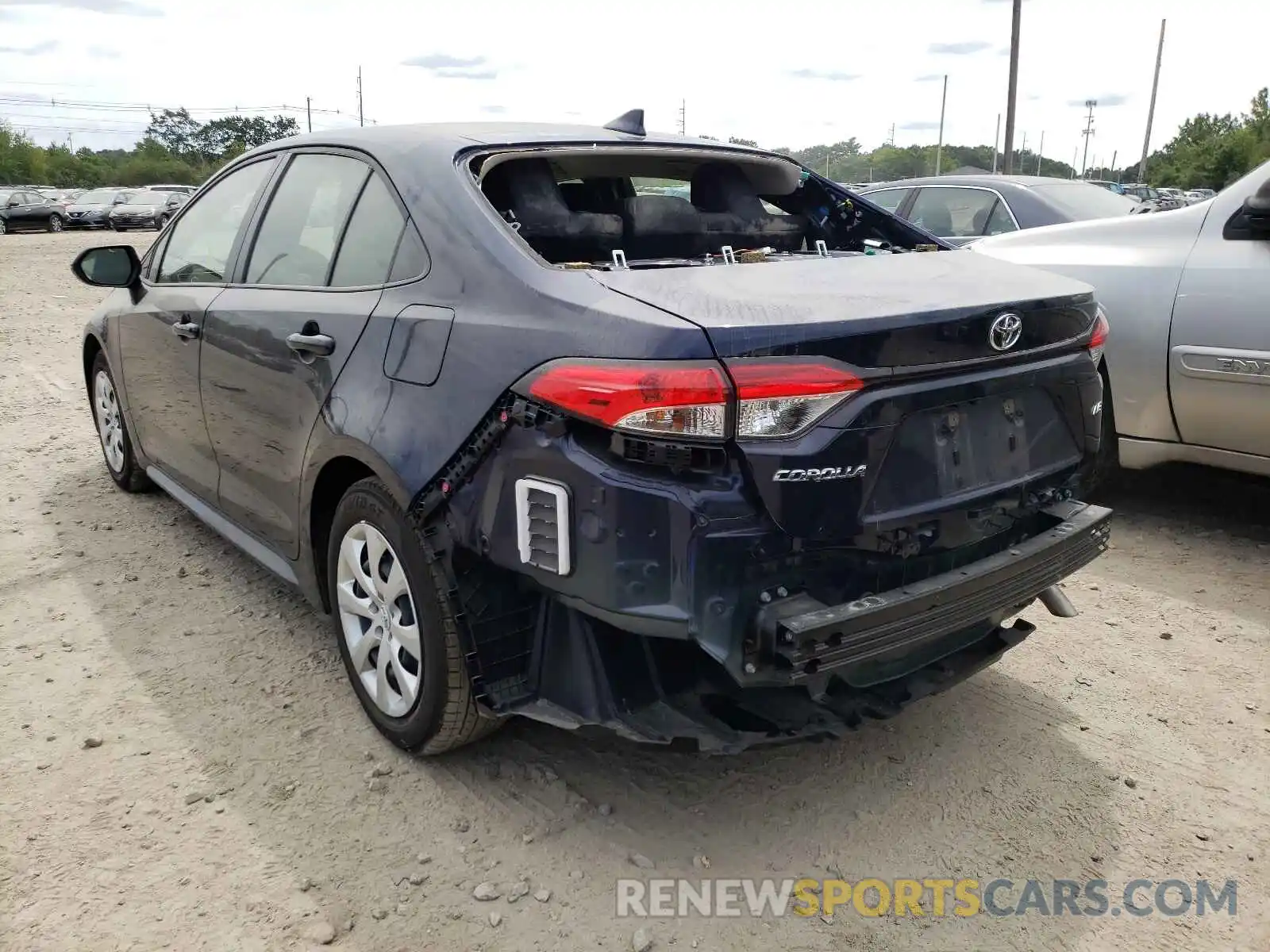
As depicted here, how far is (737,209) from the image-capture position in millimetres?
3477

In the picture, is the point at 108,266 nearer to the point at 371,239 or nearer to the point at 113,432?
the point at 113,432

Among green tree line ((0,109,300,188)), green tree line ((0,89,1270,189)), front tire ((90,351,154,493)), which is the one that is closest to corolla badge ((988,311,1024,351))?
front tire ((90,351,154,493))

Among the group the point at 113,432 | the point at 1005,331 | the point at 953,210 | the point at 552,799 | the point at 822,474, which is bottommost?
the point at 552,799

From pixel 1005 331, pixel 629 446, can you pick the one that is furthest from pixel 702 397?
pixel 1005 331

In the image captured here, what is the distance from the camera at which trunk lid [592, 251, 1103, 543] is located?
199cm

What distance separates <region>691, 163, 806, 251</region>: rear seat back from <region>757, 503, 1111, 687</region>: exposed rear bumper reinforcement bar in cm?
144

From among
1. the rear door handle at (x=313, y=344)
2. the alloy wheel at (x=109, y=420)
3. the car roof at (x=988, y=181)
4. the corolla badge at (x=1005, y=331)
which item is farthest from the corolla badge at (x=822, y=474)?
the car roof at (x=988, y=181)

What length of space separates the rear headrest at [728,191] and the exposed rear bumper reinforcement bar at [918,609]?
1.55 m

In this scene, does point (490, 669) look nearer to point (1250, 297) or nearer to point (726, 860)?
point (726, 860)

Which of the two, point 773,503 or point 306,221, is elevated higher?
point 306,221

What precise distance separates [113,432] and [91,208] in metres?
30.1

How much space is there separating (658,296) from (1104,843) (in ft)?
5.69

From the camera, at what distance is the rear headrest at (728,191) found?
348cm

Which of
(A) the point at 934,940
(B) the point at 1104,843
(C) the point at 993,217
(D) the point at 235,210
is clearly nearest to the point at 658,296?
(A) the point at 934,940
